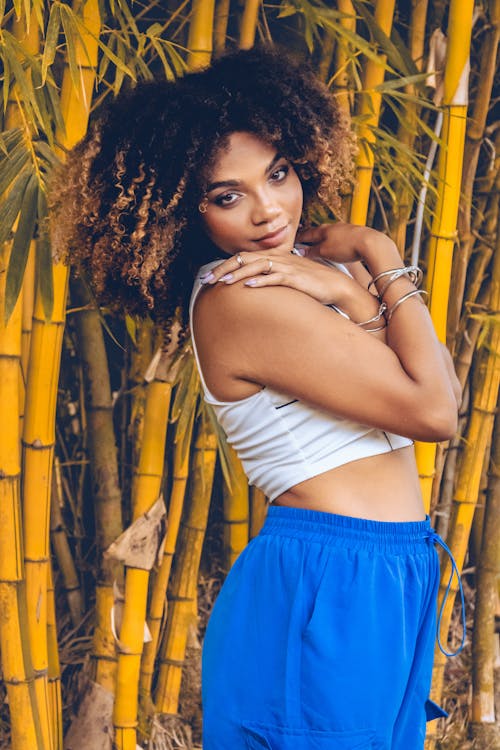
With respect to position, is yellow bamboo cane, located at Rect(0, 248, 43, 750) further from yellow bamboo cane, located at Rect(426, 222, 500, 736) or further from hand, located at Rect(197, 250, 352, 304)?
yellow bamboo cane, located at Rect(426, 222, 500, 736)

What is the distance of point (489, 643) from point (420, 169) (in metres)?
1.14

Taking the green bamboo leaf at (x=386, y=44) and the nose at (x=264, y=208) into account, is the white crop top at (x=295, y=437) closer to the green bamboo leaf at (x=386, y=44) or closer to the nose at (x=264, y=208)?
the nose at (x=264, y=208)

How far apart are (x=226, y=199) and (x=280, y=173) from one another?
9 cm

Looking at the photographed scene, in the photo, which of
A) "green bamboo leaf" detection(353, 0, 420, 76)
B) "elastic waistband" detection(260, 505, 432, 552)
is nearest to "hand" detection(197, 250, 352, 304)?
"elastic waistband" detection(260, 505, 432, 552)

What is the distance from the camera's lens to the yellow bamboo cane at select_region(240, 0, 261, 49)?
183cm

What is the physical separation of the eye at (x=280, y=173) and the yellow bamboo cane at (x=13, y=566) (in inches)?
25.2

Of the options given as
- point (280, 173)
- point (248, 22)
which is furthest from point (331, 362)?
point (248, 22)

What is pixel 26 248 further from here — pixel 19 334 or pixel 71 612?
pixel 71 612

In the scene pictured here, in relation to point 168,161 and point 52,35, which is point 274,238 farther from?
point 52,35

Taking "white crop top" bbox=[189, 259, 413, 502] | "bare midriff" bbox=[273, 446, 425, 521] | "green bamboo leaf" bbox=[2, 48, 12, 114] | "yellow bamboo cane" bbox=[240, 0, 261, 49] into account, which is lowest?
"bare midriff" bbox=[273, 446, 425, 521]

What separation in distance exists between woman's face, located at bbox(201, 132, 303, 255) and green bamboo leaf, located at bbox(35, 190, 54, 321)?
48cm

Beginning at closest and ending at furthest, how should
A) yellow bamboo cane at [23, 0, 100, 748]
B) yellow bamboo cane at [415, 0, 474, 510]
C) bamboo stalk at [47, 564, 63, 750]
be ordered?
yellow bamboo cane at [23, 0, 100, 748] < yellow bamboo cane at [415, 0, 474, 510] < bamboo stalk at [47, 564, 63, 750]

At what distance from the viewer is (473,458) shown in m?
2.20

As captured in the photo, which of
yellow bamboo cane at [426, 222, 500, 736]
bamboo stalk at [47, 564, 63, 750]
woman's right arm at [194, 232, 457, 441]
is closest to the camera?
woman's right arm at [194, 232, 457, 441]
